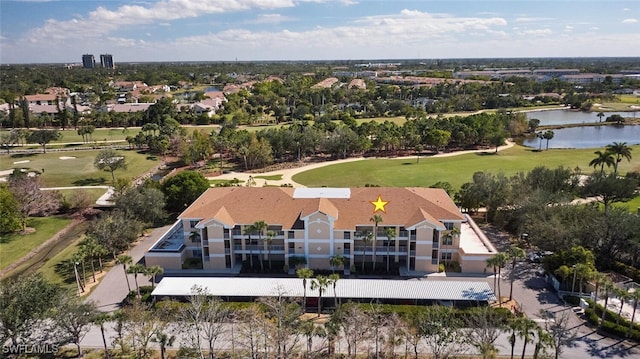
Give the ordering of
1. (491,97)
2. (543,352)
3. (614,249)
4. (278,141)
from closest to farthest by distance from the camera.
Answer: (543,352)
(614,249)
(278,141)
(491,97)

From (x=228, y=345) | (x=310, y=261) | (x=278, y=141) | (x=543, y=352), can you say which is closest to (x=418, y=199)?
(x=310, y=261)

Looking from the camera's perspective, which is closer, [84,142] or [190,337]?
[190,337]

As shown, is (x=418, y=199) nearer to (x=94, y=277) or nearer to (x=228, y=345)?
(x=228, y=345)

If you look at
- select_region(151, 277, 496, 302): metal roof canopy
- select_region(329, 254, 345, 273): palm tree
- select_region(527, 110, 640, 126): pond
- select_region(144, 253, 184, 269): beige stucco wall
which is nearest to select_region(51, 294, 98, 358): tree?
select_region(151, 277, 496, 302): metal roof canopy

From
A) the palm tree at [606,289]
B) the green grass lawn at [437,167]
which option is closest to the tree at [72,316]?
the palm tree at [606,289]

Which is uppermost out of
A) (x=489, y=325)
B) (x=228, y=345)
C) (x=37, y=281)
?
(x=37, y=281)

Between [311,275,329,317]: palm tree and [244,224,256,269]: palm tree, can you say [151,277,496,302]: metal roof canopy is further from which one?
[244,224,256,269]: palm tree

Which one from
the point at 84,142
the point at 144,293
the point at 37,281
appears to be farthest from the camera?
the point at 84,142
